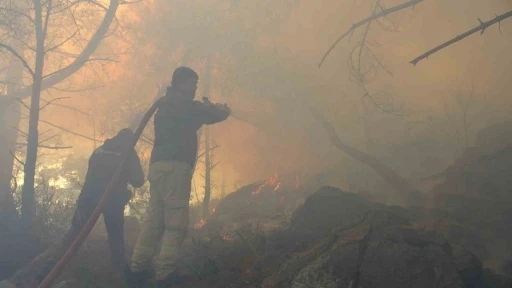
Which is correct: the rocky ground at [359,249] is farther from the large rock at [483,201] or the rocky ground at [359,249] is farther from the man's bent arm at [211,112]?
the man's bent arm at [211,112]

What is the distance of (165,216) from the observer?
14.2ft

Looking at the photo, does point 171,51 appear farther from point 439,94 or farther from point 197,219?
point 439,94

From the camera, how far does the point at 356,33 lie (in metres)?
21.2

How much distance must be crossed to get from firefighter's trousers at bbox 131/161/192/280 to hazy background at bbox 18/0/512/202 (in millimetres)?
6192

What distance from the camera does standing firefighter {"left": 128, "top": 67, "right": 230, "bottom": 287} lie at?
423cm

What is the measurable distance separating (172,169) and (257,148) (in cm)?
1663

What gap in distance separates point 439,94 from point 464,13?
16.3ft

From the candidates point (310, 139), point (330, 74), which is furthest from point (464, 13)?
point (310, 139)

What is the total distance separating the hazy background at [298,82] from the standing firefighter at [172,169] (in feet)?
19.3

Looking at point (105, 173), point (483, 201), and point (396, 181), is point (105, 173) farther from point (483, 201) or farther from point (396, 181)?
point (396, 181)

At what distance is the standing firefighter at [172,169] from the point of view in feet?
13.9

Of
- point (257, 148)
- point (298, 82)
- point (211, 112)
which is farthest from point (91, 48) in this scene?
point (257, 148)

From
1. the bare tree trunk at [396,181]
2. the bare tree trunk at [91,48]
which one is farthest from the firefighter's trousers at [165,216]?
the bare tree trunk at [396,181]

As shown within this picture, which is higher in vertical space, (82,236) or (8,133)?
(8,133)
